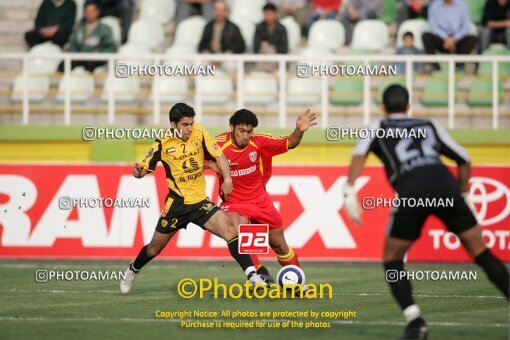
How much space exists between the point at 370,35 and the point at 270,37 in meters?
2.04

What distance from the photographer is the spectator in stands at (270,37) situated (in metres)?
19.5

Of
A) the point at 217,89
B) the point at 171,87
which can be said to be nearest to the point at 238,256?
the point at 217,89

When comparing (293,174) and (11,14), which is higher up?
(11,14)

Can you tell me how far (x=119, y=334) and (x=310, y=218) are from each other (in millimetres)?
8242

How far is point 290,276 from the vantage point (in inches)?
484

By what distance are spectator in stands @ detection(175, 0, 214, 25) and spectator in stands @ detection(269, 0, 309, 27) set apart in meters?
1.15

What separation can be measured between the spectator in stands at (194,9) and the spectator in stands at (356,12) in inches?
97.0

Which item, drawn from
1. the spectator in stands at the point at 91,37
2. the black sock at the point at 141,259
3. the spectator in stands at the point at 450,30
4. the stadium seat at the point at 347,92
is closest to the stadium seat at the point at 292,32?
the stadium seat at the point at 347,92

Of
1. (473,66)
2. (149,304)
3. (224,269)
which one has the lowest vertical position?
(224,269)

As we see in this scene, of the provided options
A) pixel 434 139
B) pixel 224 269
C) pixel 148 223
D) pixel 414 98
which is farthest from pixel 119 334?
pixel 414 98

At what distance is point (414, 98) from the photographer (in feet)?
63.1

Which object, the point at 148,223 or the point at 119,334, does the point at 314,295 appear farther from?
the point at 148,223

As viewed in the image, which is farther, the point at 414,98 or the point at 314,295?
the point at 414,98

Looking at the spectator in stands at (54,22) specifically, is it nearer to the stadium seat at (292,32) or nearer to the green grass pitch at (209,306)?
the stadium seat at (292,32)
